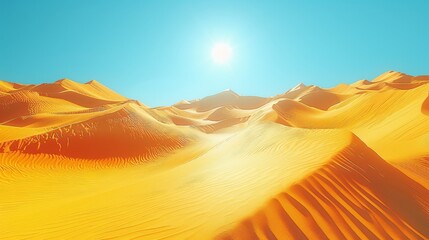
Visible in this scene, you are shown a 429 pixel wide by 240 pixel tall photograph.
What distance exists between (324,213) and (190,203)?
2.27m

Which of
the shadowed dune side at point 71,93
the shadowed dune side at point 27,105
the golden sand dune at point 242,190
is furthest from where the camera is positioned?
the shadowed dune side at point 71,93

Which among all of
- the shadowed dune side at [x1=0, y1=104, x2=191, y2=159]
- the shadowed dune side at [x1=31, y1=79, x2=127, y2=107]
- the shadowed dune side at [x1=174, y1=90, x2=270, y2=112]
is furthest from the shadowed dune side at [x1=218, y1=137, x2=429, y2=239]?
the shadowed dune side at [x1=174, y1=90, x2=270, y2=112]

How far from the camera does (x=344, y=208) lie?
4785mm

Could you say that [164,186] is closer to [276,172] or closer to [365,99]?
[276,172]

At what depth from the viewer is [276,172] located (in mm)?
5988

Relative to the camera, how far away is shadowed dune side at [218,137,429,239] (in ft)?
13.4

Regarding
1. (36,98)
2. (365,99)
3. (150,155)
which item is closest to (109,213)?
(150,155)

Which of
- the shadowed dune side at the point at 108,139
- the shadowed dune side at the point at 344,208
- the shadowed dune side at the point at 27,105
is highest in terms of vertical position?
the shadowed dune side at the point at 27,105

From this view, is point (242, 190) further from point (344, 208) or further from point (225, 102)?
point (225, 102)

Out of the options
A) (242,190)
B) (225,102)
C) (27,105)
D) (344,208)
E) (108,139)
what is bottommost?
(344,208)

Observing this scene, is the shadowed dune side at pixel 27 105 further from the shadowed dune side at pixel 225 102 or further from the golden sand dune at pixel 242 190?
the shadowed dune side at pixel 225 102

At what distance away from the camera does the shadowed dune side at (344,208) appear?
13.4 ft

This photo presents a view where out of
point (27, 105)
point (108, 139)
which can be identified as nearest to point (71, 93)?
point (27, 105)

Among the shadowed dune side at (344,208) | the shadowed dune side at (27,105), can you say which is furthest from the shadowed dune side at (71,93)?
the shadowed dune side at (344,208)
